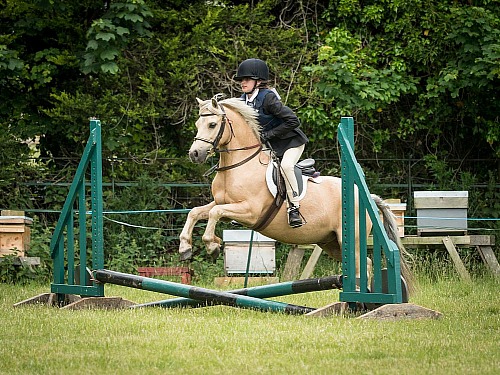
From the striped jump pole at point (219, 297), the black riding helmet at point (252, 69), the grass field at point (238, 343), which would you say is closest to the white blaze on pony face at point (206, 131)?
the black riding helmet at point (252, 69)

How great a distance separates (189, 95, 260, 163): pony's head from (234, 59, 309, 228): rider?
0.15 m

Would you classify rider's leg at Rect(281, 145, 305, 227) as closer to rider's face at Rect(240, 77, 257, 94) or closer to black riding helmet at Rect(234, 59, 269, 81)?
rider's face at Rect(240, 77, 257, 94)

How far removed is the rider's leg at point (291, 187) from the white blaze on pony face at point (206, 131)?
2.59ft

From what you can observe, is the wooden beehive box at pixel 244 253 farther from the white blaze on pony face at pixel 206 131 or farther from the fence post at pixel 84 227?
the white blaze on pony face at pixel 206 131

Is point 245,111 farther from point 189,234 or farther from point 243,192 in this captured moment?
point 189,234

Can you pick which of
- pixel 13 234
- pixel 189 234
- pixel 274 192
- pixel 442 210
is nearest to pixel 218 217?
pixel 189 234

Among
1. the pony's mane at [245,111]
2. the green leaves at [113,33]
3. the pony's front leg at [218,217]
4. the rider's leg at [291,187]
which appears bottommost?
the pony's front leg at [218,217]

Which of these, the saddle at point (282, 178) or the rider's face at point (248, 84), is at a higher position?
the rider's face at point (248, 84)

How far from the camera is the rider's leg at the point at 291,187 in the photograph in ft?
28.2

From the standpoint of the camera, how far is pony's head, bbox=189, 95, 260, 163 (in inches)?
317

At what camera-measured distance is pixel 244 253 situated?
12148mm

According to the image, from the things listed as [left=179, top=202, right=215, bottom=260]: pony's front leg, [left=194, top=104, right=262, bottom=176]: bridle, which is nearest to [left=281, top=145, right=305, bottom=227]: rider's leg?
[left=194, top=104, right=262, bottom=176]: bridle

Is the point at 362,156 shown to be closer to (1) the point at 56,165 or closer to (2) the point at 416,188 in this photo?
(2) the point at 416,188

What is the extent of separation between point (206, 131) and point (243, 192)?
69 centimetres
